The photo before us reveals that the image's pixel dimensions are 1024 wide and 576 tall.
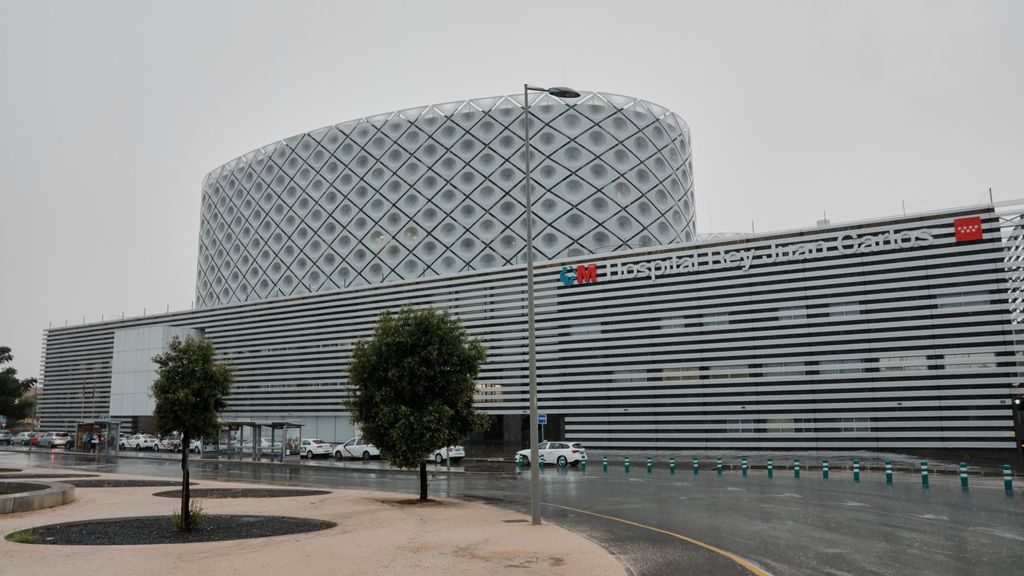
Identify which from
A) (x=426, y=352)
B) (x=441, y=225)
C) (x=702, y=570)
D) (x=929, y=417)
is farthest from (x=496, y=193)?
(x=702, y=570)

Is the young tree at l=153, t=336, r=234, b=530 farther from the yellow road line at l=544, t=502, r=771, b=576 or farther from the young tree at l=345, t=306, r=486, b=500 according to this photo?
the yellow road line at l=544, t=502, r=771, b=576

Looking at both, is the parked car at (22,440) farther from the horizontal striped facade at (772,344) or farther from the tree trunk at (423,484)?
the tree trunk at (423,484)

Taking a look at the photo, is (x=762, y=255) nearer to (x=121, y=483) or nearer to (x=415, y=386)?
(x=415, y=386)

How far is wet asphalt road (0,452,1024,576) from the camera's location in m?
11.7

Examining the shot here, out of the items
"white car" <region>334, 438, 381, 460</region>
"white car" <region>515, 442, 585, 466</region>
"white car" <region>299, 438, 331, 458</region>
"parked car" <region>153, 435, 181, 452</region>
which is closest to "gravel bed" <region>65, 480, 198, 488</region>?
"white car" <region>515, 442, 585, 466</region>

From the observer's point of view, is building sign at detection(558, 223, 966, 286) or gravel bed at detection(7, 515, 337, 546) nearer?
gravel bed at detection(7, 515, 337, 546)

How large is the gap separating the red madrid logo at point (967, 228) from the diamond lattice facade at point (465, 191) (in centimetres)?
2996

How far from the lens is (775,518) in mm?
17031

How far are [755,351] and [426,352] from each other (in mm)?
30112

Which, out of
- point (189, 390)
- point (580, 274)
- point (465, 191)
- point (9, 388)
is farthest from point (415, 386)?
point (9, 388)

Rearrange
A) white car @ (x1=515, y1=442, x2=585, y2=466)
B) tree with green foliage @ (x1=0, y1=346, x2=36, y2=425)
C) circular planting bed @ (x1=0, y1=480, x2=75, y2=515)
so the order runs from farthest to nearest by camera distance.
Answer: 1. tree with green foliage @ (x1=0, y1=346, x2=36, y2=425)
2. white car @ (x1=515, y1=442, x2=585, y2=466)
3. circular planting bed @ (x1=0, y1=480, x2=75, y2=515)

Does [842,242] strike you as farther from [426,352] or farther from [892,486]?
[426,352]

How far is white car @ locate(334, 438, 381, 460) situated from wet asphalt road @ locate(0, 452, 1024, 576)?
1415 centimetres

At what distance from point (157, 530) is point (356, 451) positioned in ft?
108
